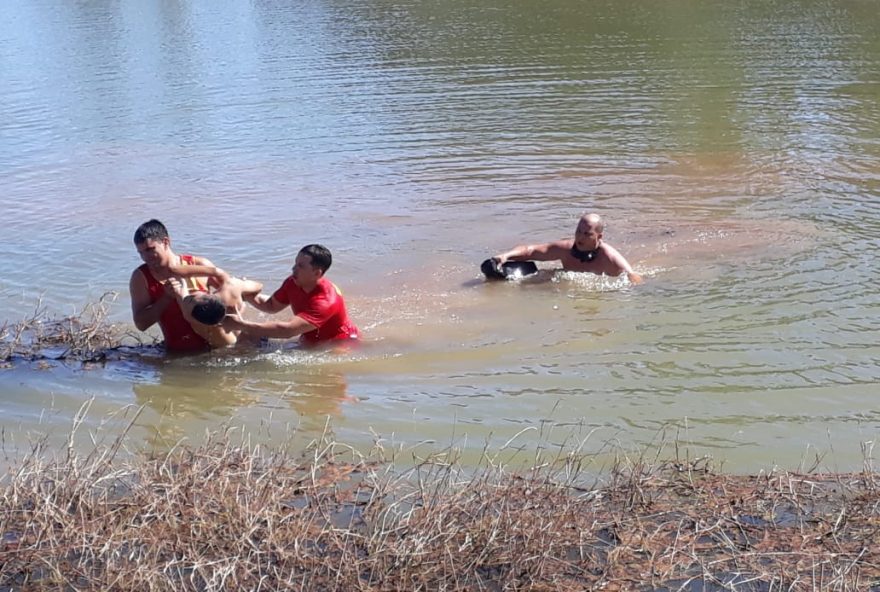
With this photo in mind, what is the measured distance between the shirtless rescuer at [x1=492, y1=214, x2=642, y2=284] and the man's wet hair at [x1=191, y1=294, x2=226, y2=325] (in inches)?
142

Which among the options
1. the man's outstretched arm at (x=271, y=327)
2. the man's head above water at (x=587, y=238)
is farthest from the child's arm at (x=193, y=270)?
the man's head above water at (x=587, y=238)

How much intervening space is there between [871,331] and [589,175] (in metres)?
6.62

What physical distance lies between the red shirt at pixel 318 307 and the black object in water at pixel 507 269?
2320 mm

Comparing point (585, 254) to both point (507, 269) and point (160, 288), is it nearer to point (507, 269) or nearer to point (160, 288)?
point (507, 269)

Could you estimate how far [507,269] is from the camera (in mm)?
10758

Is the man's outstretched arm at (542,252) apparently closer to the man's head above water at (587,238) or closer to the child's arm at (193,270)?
the man's head above water at (587,238)

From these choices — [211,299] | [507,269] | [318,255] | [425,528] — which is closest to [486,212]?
[507,269]

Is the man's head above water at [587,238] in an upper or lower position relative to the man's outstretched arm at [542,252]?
upper

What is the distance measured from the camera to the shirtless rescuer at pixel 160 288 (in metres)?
7.87

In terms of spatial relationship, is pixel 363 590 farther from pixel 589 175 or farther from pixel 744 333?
pixel 589 175

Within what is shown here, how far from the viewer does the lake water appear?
743 centimetres

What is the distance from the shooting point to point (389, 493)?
5492 mm

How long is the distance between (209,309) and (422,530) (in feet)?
11.4

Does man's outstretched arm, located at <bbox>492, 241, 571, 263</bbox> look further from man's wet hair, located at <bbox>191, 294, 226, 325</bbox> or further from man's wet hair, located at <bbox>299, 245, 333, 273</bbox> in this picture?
man's wet hair, located at <bbox>191, 294, 226, 325</bbox>
